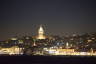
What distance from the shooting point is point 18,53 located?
12188 cm

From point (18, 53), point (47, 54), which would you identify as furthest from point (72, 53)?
point (18, 53)

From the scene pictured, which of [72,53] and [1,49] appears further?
[1,49]

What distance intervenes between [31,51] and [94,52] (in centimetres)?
1955

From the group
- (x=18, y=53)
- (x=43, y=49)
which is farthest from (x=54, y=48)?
(x=18, y=53)

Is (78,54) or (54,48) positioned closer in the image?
(78,54)

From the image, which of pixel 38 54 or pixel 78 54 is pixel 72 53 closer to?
pixel 78 54

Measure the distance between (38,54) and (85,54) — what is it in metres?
15.3

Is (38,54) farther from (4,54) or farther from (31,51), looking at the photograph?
(4,54)

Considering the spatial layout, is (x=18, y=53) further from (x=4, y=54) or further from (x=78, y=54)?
(x=78, y=54)

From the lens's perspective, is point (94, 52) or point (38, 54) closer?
point (94, 52)

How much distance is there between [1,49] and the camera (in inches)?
5017

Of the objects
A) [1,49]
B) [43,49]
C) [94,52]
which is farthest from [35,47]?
[94,52]

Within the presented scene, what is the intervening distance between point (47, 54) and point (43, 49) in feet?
9.59

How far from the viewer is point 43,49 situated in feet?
401
